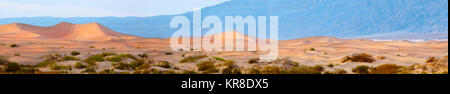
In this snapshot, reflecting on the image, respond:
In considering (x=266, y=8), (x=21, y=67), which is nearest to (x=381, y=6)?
(x=266, y=8)

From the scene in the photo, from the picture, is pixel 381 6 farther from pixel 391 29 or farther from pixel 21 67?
pixel 21 67

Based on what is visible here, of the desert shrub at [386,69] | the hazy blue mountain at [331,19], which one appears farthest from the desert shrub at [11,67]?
the hazy blue mountain at [331,19]

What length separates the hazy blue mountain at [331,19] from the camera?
347ft

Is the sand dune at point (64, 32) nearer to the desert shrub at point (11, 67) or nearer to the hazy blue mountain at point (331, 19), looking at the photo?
the desert shrub at point (11, 67)

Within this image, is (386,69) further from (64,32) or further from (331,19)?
(331,19)

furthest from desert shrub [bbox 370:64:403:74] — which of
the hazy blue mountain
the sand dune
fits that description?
the hazy blue mountain

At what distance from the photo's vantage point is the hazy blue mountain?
347 feet

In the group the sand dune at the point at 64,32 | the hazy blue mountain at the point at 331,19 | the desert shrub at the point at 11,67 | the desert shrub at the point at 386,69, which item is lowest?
the desert shrub at the point at 386,69

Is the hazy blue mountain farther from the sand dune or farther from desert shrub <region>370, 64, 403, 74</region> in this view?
desert shrub <region>370, 64, 403, 74</region>

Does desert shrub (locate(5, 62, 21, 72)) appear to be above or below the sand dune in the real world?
below

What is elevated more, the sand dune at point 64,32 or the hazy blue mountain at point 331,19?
the hazy blue mountain at point 331,19
